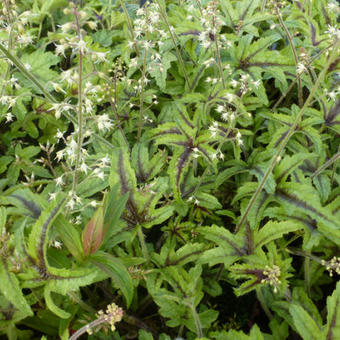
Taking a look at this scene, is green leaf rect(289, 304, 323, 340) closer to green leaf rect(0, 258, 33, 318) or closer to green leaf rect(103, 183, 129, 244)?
Answer: green leaf rect(103, 183, 129, 244)

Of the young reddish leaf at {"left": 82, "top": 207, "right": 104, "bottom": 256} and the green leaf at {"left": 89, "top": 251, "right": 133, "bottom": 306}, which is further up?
the young reddish leaf at {"left": 82, "top": 207, "right": 104, "bottom": 256}

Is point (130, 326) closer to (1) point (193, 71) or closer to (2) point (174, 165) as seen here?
(2) point (174, 165)

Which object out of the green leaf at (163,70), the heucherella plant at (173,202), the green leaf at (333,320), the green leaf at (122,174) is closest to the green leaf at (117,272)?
the heucherella plant at (173,202)

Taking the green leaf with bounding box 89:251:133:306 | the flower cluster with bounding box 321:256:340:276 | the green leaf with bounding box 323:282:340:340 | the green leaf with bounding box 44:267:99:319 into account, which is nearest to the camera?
the green leaf with bounding box 44:267:99:319

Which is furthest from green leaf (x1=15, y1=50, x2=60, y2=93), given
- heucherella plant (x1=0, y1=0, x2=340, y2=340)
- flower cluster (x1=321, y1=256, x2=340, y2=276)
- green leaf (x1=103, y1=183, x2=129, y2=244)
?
flower cluster (x1=321, y1=256, x2=340, y2=276)

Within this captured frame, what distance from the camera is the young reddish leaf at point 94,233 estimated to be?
1594 mm

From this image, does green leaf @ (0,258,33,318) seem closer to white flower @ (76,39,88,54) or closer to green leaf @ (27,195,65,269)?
green leaf @ (27,195,65,269)

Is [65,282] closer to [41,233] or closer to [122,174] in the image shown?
[41,233]

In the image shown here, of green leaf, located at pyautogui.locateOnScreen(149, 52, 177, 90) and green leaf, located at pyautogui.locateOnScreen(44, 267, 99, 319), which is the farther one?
green leaf, located at pyautogui.locateOnScreen(149, 52, 177, 90)

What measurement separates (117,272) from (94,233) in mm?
205

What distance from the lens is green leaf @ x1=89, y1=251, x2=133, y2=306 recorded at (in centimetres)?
159

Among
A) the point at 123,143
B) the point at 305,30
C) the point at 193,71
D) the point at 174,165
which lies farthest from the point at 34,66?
the point at 305,30

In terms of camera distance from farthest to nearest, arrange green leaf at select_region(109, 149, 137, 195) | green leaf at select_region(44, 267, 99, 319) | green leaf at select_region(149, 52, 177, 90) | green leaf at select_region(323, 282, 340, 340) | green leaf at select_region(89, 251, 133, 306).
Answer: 1. green leaf at select_region(149, 52, 177, 90)
2. green leaf at select_region(109, 149, 137, 195)
3. green leaf at select_region(323, 282, 340, 340)
4. green leaf at select_region(89, 251, 133, 306)
5. green leaf at select_region(44, 267, 99, 319)

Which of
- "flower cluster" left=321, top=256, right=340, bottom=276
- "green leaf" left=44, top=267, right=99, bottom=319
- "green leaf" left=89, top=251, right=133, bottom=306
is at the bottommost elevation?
"flower cluster" left=321, top=256, right=340, bottom=276
